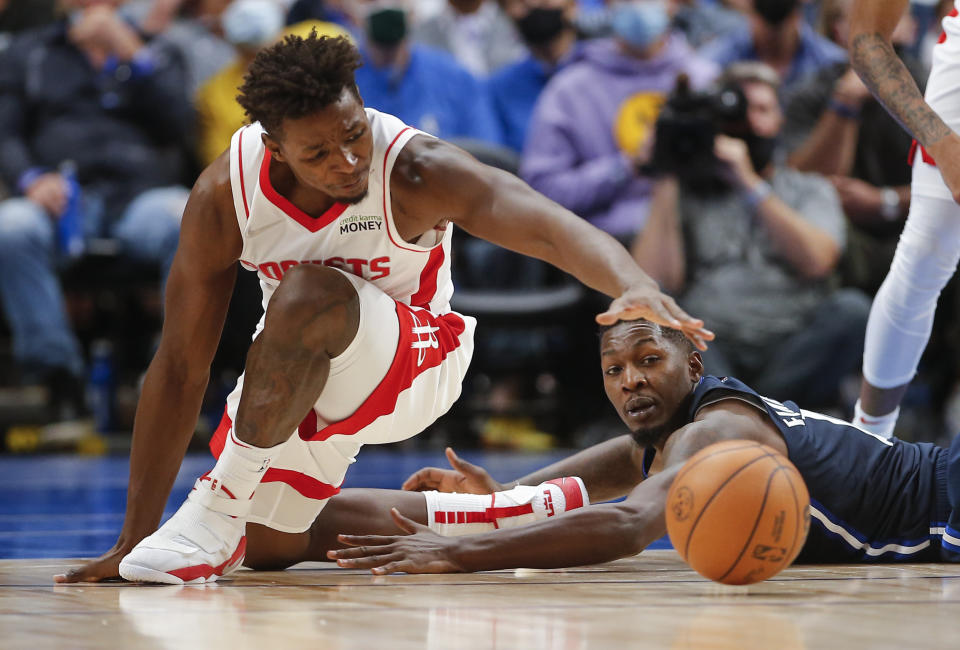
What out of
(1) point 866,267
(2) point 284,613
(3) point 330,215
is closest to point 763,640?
(2) point 284,613

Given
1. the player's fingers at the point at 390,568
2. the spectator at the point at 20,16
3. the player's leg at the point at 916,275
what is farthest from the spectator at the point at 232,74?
the player's fingers at the point at 390,568

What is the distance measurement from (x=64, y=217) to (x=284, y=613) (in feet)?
19.5

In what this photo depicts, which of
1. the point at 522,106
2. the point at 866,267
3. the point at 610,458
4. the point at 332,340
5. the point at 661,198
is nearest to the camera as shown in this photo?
the point at 332,340

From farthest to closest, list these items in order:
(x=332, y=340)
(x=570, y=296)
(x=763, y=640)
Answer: (x=570, y=296) → (x=332, y=340) → (x=763, y=640)

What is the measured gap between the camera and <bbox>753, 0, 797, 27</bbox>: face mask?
25.2ft

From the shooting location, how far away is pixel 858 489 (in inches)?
135

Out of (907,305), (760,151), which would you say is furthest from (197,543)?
(760,151)

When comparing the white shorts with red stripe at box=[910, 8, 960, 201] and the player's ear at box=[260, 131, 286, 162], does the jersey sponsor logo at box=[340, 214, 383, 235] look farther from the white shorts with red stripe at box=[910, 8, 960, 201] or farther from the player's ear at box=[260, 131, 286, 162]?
the white shorts with red stripe at box=[910, 8, 960, 201]

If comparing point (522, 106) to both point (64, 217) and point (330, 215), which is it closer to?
point (64, 217)

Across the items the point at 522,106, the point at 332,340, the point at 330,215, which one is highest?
the point at 522,106

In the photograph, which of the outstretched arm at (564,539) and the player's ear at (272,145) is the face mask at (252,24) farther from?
the outstretched arm at (564,539)

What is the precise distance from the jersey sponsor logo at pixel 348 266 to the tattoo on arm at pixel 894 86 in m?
1.61

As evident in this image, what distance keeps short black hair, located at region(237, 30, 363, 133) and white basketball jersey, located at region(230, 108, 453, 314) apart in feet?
0.55

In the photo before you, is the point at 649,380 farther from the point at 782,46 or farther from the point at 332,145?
the point at 782,46
